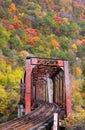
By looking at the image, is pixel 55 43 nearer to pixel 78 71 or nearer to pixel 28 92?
pixel 78 71

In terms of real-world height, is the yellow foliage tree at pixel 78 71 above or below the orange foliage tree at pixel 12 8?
below

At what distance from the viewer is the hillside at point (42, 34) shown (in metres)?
91.8

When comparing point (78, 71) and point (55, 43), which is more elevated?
point (55, 43)

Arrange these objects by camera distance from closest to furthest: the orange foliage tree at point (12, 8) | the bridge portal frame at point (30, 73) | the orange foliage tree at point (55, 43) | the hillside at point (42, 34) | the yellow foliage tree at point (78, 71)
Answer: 1. the bridge portal frame at point (30, 73)
2. the hillside at point (42, 34)
3. the yellow foliage tree at point (78, 71)
4. the orange foliage tree at point (55, 43)
5. the orange foliage tree at point (12, 8)

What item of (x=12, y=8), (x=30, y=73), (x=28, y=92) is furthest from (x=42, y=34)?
(x=28, y=92)

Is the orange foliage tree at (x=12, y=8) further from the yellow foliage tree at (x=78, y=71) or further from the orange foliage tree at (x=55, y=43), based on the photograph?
the yellow foliage tree at (x=78, y=71)

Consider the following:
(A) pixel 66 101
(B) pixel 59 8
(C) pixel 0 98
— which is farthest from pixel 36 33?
(A) pixel 66 101

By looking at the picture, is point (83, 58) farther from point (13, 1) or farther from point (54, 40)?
point (13, 1)

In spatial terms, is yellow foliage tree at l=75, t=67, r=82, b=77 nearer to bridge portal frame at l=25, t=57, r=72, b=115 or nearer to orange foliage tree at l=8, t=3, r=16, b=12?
orange foliage tree at l=8, t=3, r=16, b=12

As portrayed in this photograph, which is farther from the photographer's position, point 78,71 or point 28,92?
point 78,71

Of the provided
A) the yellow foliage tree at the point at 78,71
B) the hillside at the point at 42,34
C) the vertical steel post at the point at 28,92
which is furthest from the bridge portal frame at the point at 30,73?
the yellow foliage tree at the point at 78,71

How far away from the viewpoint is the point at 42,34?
127m

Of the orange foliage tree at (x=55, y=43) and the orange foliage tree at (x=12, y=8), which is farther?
the orange foliage tree at (x=12, y=8)

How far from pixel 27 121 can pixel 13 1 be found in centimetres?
12119
